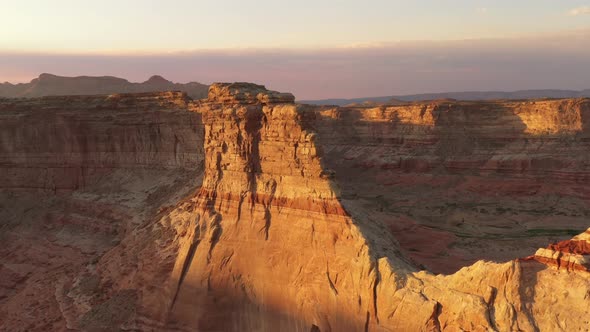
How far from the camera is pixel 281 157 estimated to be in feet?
67.0

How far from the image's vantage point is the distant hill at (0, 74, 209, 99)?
129375 millimetres

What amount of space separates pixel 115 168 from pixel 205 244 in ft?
82.9

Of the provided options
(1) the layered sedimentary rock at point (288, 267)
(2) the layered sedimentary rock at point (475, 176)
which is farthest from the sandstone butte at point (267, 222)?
(2) the layered sedimentary rock at point (475, 176)

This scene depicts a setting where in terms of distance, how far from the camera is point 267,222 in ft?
67.1

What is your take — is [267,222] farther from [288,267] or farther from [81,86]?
[81,86]

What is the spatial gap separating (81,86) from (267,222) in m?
130

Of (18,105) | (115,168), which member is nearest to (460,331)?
(115,168)

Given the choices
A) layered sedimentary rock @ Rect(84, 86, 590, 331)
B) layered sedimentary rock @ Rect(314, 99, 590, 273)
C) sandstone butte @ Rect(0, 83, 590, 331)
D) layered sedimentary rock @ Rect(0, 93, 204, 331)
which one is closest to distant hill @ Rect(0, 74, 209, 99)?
layered sedimentary rock @ Rect(314, 99, 590, 273)

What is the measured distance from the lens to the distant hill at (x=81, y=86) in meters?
129

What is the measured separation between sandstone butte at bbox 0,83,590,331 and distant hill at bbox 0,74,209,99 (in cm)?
8061

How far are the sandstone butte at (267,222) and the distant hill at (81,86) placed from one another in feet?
264

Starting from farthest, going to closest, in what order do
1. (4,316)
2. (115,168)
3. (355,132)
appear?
1. (355,132)
2. (115,168)
3. (4,316)

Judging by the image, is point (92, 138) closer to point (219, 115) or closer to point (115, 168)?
point (115, 168)

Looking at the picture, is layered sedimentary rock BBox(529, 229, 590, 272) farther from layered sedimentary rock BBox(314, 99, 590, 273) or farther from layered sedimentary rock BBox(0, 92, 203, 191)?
layered sedimentary rock BBox(0, 92, 203, 191)
